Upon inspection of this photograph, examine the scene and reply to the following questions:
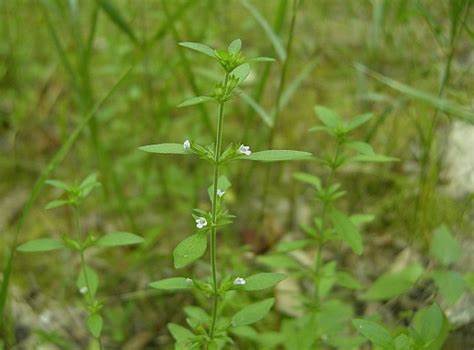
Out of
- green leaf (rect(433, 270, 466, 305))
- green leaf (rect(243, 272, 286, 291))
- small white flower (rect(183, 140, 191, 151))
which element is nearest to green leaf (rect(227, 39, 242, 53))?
small white flower (rect(183, 140, 191, 151))

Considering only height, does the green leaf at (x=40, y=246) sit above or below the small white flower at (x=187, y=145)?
below

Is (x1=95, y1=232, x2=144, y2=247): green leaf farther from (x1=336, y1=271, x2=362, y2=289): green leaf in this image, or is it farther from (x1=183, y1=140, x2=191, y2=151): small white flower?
(x1=336, y1=271, x2=362, y2=289): green leaf

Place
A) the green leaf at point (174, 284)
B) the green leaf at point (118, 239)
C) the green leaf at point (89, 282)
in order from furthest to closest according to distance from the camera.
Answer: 1. the green leaf at point (89, 282)
2. the green leaf at point (118, 239)
3. the green leaf at point (174, 284)

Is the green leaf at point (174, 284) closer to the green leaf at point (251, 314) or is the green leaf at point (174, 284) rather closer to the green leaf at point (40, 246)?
the green leaf at point (251, 314)

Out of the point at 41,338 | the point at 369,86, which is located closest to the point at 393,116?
the point at 369,86

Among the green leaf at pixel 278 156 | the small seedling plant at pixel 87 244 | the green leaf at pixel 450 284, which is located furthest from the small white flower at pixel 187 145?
the green leaf at pixel 450 284

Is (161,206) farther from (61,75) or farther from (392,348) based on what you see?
(392,348)

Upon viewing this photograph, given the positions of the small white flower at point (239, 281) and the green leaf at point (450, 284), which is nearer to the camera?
the small white flower at point (239, 281)
